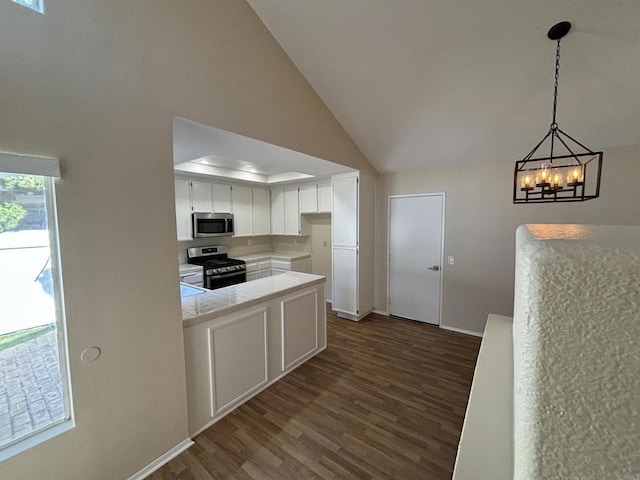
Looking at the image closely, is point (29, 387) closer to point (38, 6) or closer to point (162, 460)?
point (162, 460)

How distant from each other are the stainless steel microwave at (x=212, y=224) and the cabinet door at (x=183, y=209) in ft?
0.31

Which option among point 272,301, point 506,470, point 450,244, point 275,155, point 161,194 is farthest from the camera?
point 450,244

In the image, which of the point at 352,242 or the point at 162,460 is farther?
the point at 352,242

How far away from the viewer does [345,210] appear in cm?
404

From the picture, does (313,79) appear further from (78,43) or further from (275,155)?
(78,43)

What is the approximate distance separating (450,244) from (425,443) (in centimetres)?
256

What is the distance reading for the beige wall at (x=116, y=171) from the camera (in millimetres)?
1289

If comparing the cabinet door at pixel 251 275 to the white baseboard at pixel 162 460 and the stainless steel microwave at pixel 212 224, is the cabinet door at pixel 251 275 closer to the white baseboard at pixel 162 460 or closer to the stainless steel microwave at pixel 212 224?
the stainless steel microwave at pixel 212 224

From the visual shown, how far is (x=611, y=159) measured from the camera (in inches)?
110

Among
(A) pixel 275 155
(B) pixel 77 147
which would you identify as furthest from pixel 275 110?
(B) pixel 77 147

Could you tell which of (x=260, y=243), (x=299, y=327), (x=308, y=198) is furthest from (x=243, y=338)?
(x=260, y=243)

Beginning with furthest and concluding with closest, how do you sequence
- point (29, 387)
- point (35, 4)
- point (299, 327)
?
point (299, 327) → point (29, 387) → point (35, 4)

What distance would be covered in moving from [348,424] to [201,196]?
3.61 meters

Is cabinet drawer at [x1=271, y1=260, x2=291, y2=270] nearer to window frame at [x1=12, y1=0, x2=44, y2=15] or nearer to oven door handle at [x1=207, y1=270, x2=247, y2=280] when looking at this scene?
oven door handle at [x1=207, y1=270, x2=247, y2=280]
